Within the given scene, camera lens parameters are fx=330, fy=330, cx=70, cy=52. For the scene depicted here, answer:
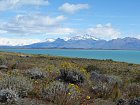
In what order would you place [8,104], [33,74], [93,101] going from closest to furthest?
[8,104] < [93,101] < [33,74]

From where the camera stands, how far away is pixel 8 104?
9.66 metres

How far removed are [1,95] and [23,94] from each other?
1.31 m

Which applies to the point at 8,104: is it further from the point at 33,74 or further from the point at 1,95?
the point at 33,74

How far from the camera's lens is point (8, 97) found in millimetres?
9781

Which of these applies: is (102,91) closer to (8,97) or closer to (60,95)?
(60,95)

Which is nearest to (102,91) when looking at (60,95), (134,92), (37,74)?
(134,92)

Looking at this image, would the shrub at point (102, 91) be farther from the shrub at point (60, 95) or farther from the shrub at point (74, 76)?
the shrub at point (74, 76)

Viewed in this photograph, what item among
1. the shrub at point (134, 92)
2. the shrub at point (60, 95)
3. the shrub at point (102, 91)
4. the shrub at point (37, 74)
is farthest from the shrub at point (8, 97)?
the shrub at point (37, 74)

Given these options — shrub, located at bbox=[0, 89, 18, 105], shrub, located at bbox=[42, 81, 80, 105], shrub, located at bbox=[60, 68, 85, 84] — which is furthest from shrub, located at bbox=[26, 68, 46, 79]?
shrub, located at bbox=[0, 89, 18, 105]

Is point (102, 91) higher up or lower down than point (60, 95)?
lower down

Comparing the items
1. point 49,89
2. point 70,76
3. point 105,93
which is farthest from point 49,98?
point 70,76

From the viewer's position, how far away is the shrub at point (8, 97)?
9716mm

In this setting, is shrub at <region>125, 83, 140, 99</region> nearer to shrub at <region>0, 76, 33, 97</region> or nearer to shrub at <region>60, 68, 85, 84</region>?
shrub at <region>60, 68, 85, 84</region>

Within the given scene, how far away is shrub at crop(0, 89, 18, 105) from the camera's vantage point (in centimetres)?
972
